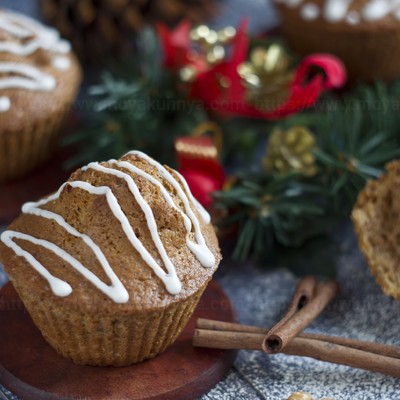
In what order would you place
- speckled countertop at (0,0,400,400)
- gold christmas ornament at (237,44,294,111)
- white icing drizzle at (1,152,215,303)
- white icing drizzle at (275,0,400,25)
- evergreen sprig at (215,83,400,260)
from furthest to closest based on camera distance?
white icing drizzle at (275,0,400,25), gold christmas ornament at (237,44,294,111), evergreen sprig at (215,83,400,260), speckled countertop at (0,0,400,400), white icing drizzle at (1,152,215,303)

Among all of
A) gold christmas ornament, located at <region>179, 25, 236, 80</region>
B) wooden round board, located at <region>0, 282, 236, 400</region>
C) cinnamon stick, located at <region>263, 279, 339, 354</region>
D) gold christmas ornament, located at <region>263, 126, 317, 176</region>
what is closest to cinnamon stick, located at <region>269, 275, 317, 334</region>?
cinnamon stick, located at <region>263, 279, 339, 354</region>

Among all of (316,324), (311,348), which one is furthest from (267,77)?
(311,348)

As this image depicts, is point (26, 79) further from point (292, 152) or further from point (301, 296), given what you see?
point (301, 296)

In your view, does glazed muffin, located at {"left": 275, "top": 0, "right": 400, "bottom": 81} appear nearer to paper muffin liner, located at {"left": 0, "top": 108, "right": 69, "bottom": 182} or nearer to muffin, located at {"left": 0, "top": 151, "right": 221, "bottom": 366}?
paper muffin liner, located at {"left": 0, "top": 108, "right": 69, "bottom": 182}

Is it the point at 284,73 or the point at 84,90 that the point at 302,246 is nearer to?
the point at 284,73

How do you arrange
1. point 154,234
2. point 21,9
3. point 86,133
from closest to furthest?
point 154,234 < point 86,133 < point 21,9

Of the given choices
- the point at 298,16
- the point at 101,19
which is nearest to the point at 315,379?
the point at 298,16
